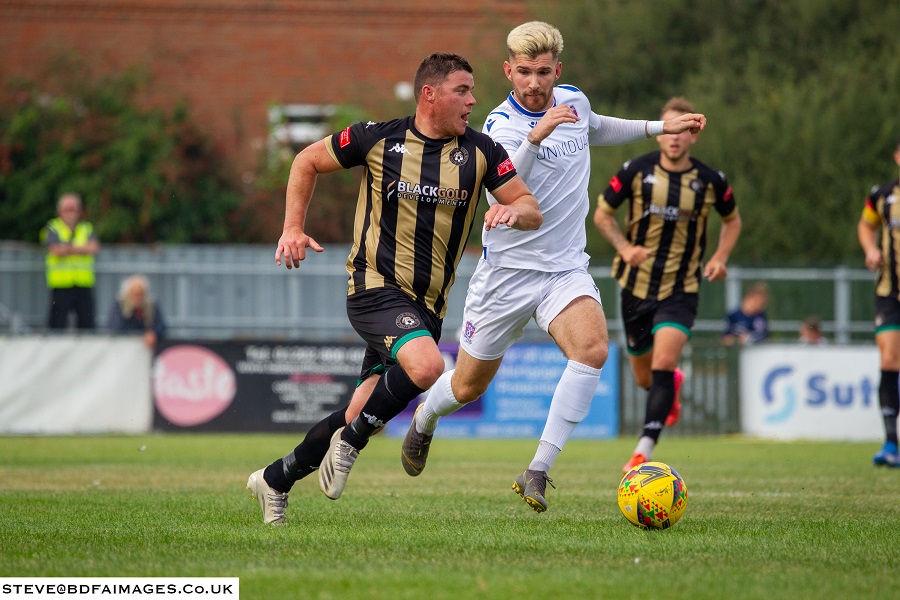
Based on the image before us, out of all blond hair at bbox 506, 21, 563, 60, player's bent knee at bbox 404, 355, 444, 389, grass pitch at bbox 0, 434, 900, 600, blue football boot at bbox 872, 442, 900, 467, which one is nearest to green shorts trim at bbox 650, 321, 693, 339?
grass pitch at bbox 0, 434, 900, 600

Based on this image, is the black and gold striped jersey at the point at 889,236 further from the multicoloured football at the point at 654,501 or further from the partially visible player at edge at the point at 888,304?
the multicoloured football at the point at 654,501

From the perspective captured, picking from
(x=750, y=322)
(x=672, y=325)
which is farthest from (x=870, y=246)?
(x=750, y=322)

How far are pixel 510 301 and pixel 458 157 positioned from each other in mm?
948

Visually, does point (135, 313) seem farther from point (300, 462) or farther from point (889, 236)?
point (300, 462)

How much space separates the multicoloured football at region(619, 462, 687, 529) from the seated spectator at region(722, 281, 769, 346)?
37.8 ft

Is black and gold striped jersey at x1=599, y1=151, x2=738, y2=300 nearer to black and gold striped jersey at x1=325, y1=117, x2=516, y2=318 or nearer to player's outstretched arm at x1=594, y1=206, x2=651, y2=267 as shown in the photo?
player's outstretched arm at x1=594, y1=206, x2=651, y2=267

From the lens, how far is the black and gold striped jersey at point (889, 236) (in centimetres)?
1046

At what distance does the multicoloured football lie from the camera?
6.09 meters

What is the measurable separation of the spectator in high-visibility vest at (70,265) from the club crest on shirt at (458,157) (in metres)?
10.4

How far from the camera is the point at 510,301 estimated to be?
6977 millimetres

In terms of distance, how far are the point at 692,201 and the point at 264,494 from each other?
447 cm

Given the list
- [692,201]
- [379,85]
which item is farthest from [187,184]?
[692,201]

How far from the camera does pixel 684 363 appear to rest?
52.9 ft

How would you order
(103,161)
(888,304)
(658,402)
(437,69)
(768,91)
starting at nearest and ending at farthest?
(437,69)
(658,402)
(888,304)
(768,91)
(103,161)
